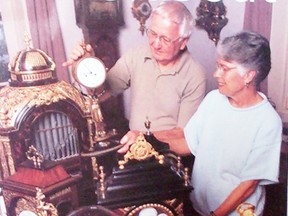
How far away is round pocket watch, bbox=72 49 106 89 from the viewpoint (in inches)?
33.6

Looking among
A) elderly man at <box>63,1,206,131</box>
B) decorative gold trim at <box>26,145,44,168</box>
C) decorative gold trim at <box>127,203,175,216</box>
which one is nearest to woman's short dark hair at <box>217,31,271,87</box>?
elderly man at <box>63,1,206,131</box>

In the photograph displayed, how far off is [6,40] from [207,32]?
20.0 inches

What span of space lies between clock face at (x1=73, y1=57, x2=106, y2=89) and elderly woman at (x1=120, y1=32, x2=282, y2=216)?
0.53ft

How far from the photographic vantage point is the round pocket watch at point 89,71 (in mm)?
854

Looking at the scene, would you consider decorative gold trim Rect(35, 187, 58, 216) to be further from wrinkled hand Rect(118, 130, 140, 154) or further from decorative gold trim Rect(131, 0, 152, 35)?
decorative gold trim Rect(131, 0, 152, 35)

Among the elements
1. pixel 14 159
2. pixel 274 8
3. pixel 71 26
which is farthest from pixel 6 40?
pixel 274 8

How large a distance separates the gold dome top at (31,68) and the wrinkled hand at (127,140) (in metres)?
0.24

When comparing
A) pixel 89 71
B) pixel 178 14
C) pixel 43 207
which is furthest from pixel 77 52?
pixel 43 207

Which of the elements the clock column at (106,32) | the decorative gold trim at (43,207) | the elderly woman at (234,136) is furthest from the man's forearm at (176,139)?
the decorative gold trim at (43,207)

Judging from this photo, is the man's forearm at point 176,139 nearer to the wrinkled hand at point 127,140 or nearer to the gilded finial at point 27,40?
the wrinkled hand at point 127,140

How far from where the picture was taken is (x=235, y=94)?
847 mm

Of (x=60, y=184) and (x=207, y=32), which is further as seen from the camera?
(x=207, y=32)

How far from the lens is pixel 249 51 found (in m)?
0.79

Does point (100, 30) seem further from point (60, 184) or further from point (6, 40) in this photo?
point (60, 184)
